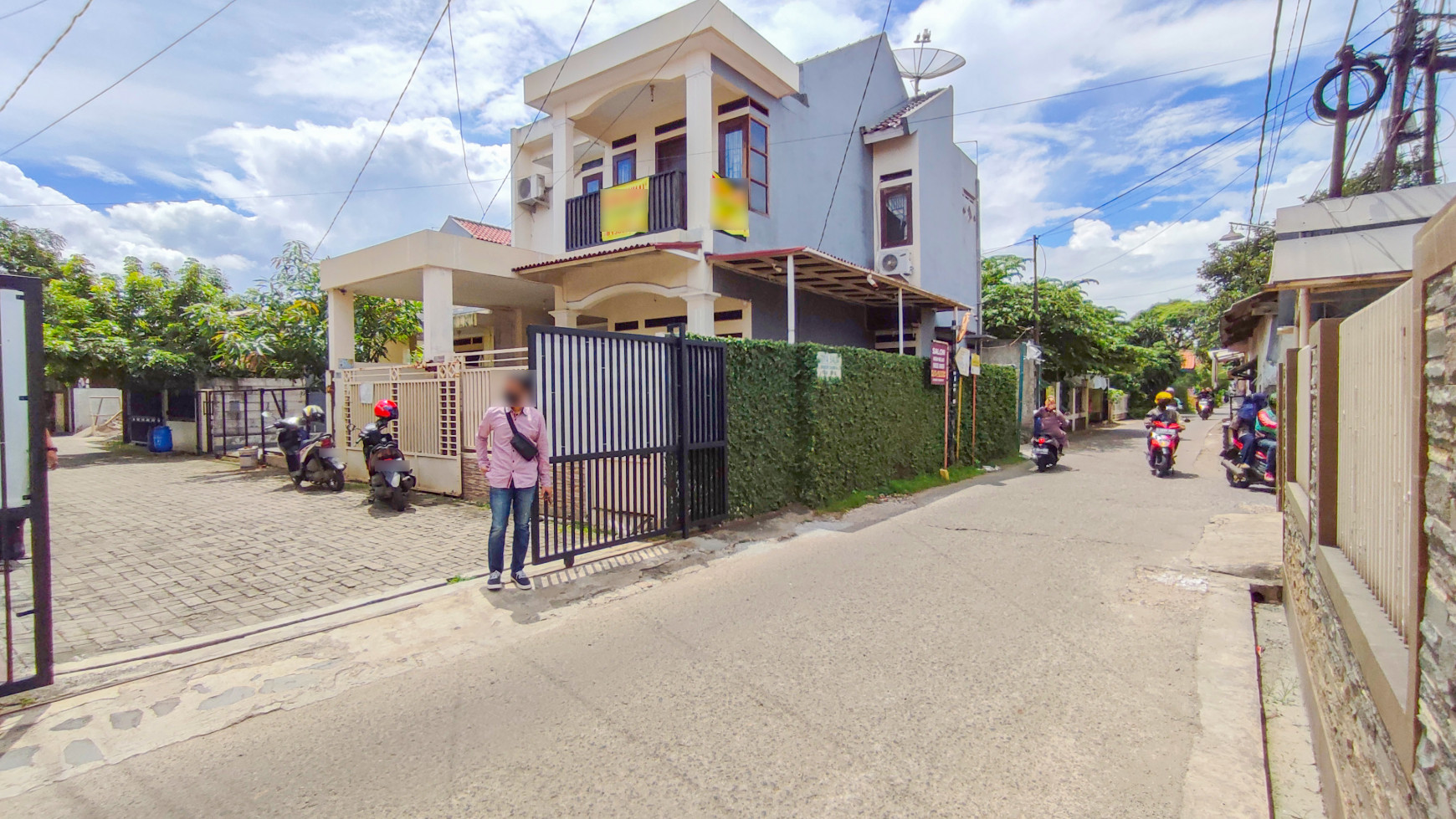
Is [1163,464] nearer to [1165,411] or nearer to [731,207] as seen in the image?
[1165,411]

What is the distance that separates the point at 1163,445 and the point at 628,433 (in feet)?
36.1

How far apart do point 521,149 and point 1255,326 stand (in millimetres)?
20133

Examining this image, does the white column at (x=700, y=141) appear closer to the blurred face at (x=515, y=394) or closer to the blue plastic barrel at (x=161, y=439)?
Answer: the blurred face at (x=515, y=394)

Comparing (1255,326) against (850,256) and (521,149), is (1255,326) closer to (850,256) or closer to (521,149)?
(850,256)

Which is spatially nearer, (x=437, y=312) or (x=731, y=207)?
(x=437, y=312)

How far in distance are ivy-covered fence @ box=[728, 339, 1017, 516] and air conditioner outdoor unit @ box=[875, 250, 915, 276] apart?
4925 mm

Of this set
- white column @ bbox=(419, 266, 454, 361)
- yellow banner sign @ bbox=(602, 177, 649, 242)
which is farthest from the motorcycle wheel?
white column @ bbox=(419, 266, 454, 361)

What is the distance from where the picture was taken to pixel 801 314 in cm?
1408

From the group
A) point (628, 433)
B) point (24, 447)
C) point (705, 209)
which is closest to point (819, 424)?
point (628, 433)

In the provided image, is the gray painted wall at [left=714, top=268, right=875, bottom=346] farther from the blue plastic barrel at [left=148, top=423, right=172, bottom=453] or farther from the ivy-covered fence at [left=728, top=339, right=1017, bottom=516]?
the blue plastic barrel at [left=148, top=423, right=172, bottom=453]

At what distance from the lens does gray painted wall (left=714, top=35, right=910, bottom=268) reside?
44.2 ft

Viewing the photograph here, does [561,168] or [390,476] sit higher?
[561,168]

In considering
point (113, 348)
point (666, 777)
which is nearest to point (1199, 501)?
point (666, 777)

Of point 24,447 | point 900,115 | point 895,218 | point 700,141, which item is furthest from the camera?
point 895,218
